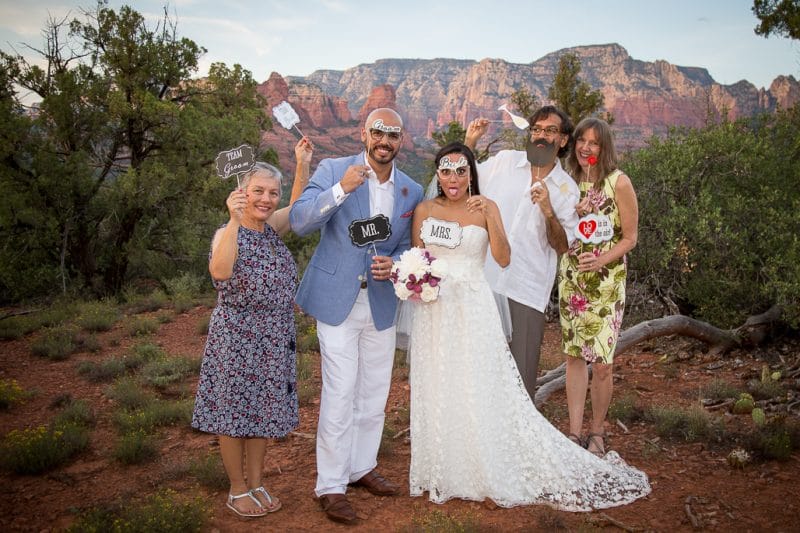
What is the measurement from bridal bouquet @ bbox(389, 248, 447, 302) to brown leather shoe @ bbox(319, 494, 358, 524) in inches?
57.9

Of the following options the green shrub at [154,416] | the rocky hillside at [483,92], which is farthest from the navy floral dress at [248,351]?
the rocky hillside at [483,92]

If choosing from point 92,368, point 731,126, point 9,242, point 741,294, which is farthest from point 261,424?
point 9,242

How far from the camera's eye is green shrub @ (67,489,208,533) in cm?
374

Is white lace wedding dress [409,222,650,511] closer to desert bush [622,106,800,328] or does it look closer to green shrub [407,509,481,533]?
green shrub [407,509,481,533]

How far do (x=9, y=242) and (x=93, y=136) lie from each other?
3.40 m

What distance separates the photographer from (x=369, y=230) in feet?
13.1

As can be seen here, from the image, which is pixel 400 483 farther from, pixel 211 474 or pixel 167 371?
pixel 167 371

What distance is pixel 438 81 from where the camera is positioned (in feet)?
498

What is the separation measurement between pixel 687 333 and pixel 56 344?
30.4ft

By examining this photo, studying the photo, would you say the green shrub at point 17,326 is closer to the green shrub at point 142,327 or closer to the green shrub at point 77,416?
the green shrub at point 142,327

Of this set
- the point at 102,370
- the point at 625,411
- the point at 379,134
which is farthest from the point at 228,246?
the point at 102,370

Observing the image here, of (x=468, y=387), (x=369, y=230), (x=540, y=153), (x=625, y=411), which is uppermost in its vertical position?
(x=540, y=153)

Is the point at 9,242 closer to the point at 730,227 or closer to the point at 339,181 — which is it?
the point at 339,181

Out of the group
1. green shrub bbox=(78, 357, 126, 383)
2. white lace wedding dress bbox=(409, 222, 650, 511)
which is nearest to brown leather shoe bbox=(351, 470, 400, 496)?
white lace wedding dress bbox=(409, 222, 650, 511)
